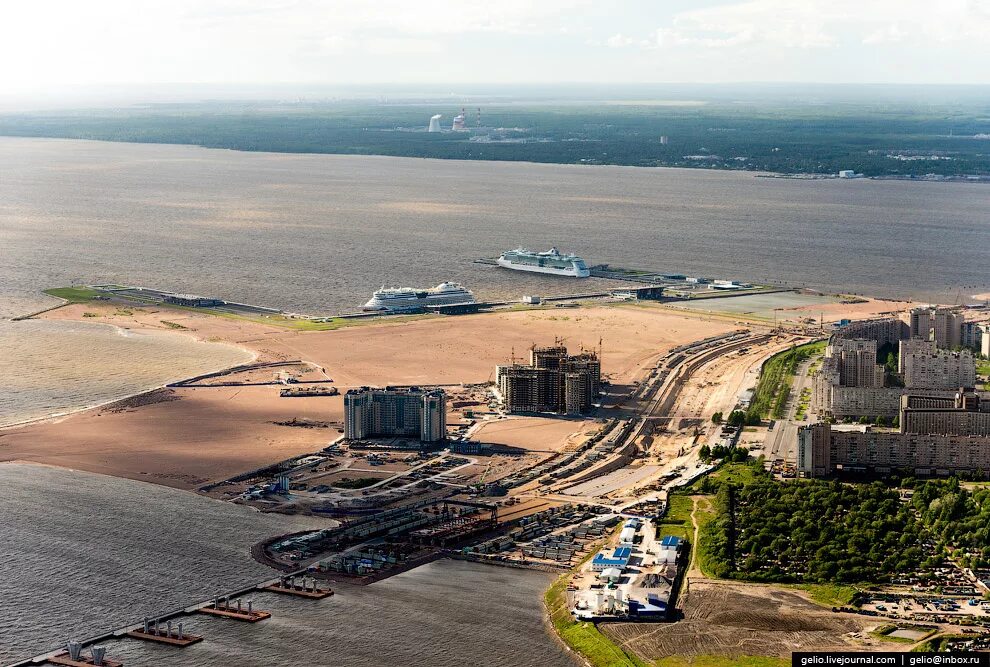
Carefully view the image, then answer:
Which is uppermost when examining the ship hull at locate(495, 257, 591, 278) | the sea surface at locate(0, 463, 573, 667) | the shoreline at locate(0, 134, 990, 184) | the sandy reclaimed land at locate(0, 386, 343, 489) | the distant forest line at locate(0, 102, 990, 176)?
the distant forest line at locate(0, 102, 990, 176)

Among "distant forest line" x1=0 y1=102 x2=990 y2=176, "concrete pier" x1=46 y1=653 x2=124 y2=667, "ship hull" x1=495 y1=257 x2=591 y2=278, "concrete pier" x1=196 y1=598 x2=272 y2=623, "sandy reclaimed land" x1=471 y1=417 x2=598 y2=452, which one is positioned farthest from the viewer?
"distant forest line" x1=0 y1=102 x2=990 y2=176

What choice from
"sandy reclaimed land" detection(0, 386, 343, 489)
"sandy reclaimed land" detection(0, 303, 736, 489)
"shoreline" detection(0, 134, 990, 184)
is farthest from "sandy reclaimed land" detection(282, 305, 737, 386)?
"shoreline" detection(0, 134, 990, 184)


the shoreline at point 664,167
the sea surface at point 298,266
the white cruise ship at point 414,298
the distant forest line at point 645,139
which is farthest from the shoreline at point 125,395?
the distant forest line at point 645,139

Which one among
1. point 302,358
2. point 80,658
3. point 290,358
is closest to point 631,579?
point 80,658

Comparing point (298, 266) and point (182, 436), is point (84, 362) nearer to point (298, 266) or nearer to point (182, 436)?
point (182, 436)

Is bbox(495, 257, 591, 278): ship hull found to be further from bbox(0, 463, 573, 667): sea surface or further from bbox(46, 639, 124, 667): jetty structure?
bbox(46, 639, 124, 667): jetty structure

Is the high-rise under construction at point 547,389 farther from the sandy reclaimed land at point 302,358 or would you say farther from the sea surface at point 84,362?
the sea surface at point 84,362
